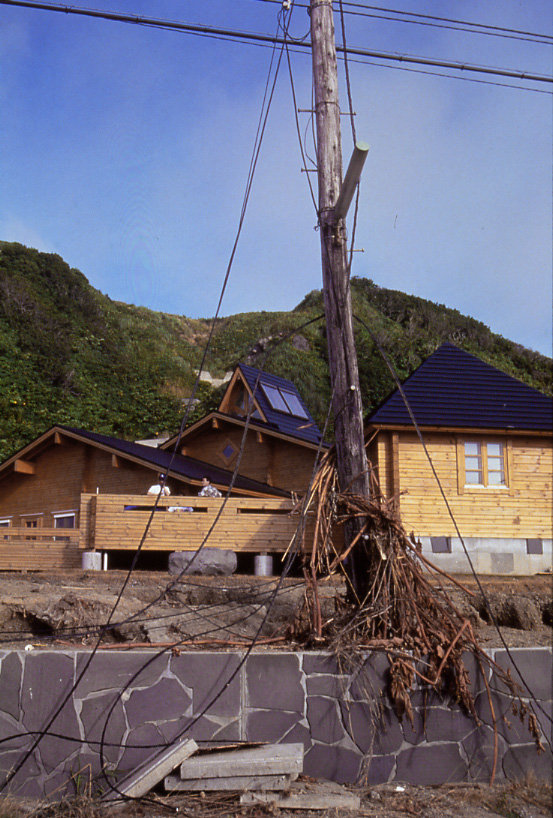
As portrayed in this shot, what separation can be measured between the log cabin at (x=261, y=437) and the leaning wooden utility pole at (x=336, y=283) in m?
11.9

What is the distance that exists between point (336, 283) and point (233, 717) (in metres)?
4.39

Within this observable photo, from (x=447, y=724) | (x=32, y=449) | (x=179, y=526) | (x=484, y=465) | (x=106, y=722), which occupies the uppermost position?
(x=32, y=449)

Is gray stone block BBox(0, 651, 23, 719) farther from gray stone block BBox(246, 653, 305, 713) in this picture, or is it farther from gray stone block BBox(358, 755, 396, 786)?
gray stone block BBox(358, 755, 396, 786)

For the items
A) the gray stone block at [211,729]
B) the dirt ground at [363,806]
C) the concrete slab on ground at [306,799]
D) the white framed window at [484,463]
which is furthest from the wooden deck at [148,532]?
the concrete slab on ground at [306,799]

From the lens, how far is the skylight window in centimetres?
2288

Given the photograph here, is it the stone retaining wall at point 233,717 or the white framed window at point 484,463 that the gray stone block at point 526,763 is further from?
the white framed window at point 484,463

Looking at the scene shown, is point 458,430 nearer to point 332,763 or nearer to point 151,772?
point 332,763

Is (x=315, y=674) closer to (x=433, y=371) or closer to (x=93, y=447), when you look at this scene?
(x=433, y=371)

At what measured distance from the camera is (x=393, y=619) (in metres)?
6.79

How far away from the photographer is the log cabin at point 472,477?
16562mm

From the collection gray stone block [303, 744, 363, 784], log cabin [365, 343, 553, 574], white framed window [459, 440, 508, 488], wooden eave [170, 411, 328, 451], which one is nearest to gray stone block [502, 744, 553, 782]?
gray stone block [303, 744, 363, 784]

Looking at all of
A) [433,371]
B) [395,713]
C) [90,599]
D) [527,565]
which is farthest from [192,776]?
[433,371]

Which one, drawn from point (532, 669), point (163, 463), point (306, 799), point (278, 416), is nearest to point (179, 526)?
point (163, 463)

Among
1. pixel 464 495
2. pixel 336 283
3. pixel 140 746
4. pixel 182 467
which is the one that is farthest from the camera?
pixel 182 467
